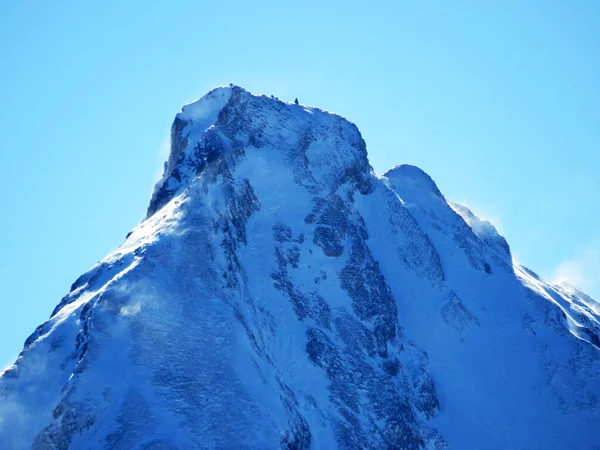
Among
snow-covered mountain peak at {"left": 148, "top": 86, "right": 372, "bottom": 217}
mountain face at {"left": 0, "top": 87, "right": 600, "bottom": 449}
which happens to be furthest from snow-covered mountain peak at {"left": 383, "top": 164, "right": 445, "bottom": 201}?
snow-covered mountain peak at {"left": 148, "top": 86, "right": 372, "bottom": 217}

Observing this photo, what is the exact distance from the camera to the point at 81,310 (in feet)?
234

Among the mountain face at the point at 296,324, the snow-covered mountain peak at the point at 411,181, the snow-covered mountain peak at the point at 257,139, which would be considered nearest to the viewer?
the mountain face at the point at 296,324

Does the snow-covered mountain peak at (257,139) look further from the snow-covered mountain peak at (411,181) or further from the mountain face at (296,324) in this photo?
the snow-covered mountain peak at (411,181)

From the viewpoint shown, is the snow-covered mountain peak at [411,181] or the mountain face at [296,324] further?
the snow-covered mountain peak at [411,181]

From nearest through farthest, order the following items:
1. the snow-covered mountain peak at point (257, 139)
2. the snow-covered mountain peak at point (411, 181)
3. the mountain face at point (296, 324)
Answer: the mountain face at point (296, 324)
the snow-covered mountain peak at point (257, 139)
the snow-covered mountain peak at point (411, 181)

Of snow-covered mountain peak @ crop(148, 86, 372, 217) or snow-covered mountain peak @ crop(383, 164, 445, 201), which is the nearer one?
snow-covered mountain peak @ crop(148, 86, 372, 217)

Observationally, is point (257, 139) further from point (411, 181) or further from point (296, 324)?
point (411, 181)

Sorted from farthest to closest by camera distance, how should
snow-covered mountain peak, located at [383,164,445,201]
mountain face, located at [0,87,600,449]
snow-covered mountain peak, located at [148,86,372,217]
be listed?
1. snow-covered mountain peak, located at [383,164,445,201]
2. snow-covered mountain peak, located at [148,86,372,217]
3. mountain face, located at [0,87,600,449]

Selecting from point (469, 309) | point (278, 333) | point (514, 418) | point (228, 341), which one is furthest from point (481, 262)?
point (228, 341)

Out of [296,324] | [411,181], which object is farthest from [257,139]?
[411,181]

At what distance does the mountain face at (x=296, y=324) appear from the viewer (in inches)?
2507

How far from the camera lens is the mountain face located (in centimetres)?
6369

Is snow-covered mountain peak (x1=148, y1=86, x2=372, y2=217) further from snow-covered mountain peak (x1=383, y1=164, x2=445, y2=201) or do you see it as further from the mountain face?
snow-covered mountain peak (x1=383, y1=164, x2=445, y2=201)

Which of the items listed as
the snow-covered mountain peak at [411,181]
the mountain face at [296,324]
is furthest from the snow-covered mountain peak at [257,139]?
the snow-covered mountain peak at [411,181]
